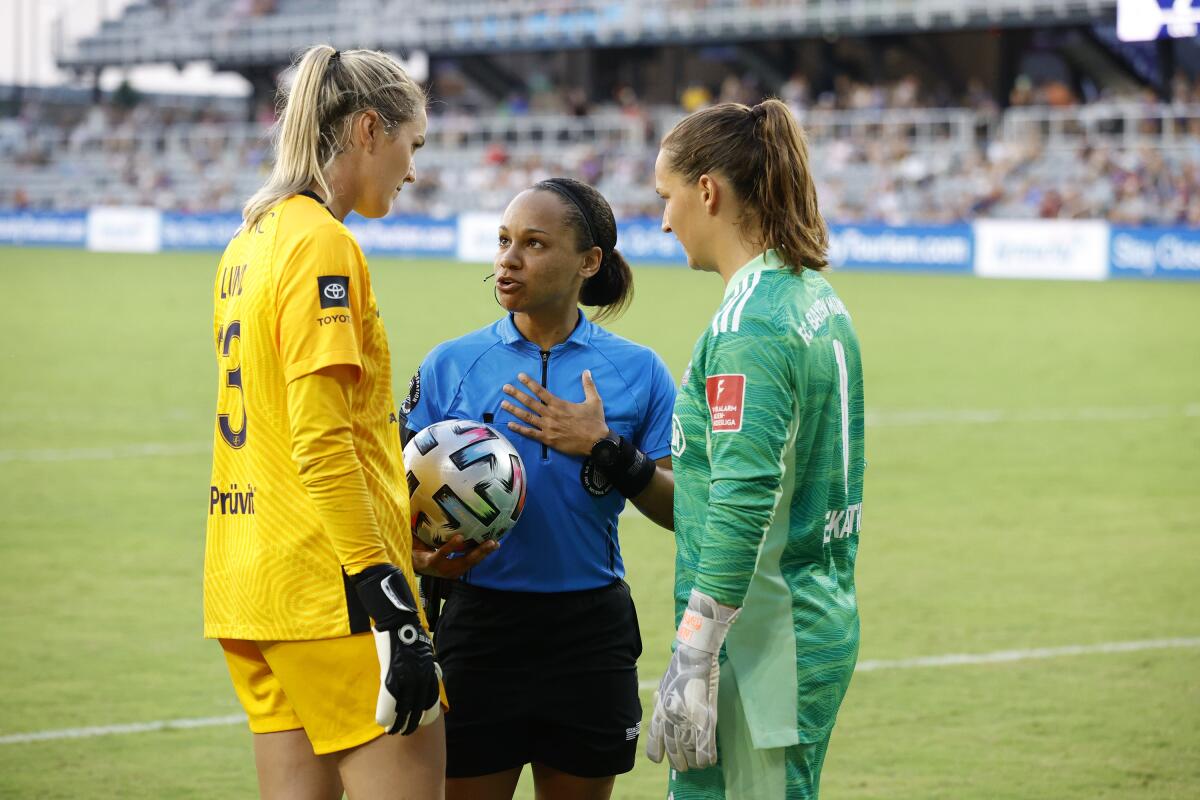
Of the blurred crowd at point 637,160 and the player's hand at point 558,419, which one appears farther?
the blurred crowd at point 637,160

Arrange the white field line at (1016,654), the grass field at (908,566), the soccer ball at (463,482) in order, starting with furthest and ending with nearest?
the white field line at (1016,654), the grass field at (908,566), the soccer ball at (463,482)

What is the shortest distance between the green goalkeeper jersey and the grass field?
2.63 m

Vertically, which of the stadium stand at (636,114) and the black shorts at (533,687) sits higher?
the stadium stand at (636,114)

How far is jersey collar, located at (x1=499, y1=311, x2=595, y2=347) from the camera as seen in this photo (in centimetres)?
414

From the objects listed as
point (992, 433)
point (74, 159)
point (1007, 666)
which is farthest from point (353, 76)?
point (74, 159)

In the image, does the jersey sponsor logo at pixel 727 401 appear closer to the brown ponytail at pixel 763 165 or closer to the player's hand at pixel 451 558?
the brown ponytail at pixel 763 165

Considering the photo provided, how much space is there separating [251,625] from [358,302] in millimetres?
723

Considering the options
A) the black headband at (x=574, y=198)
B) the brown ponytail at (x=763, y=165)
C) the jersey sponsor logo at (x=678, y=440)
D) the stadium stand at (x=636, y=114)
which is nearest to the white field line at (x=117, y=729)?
the black headband at (x=574, y=198)

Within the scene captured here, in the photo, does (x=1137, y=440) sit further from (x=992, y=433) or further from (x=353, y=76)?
(x=353, y=76)

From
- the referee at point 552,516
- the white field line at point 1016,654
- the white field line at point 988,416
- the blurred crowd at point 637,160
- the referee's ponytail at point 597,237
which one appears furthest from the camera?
the blurred crowd at point 637,160

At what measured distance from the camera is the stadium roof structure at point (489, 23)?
146 ft

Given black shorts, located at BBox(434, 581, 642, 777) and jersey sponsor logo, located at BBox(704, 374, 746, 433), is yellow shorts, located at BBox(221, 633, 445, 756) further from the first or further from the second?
jersey sponsor logo, located at BBox(704, 374, 746, 433)

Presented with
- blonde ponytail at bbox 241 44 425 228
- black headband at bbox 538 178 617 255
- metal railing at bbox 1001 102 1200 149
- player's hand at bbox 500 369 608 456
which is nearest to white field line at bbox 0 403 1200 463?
black headband at bbox 538 178 617 255

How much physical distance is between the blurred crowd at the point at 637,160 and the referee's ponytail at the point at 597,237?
26555 millimetres
